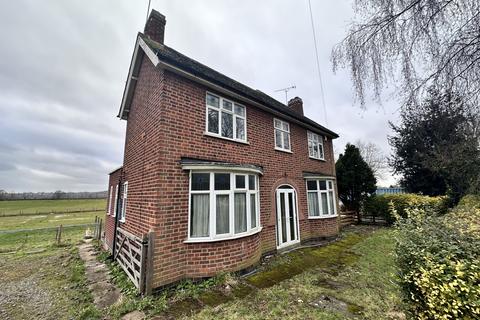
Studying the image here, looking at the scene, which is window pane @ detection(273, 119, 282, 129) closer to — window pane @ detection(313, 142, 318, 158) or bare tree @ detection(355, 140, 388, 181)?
window pane @ detection(313, 142, 318, 158)

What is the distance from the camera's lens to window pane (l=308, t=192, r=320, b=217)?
11.3 metres

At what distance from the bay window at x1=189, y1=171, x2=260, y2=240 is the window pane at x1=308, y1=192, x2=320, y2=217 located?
5257 mm

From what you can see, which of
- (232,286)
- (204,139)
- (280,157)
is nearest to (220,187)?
(204,139)

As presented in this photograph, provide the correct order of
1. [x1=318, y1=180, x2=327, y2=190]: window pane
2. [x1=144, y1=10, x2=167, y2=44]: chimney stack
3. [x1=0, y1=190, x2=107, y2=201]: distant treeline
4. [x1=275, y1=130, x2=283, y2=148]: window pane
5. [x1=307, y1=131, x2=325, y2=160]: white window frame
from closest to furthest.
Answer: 1. [x1=144, y1=10, x2=167, y2=44]: chimney stack
2. [x1=275, y1=130, x2=283, y2=148]: window pane
3. [x1=318, y1=180, x2=327, y2=190]: window pane
4. [x1=307, y1=131, x2=325, y2=160]: white window frame
5. [x1=0, y1=190, x2=107, y2=201]: distant treeline

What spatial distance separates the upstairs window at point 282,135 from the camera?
10.3 meters

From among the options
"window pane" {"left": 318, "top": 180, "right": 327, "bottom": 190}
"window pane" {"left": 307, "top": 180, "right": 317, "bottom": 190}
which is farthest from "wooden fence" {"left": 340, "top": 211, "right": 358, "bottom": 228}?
"window pane" {"left": 307, "top": 180, "right": 317, "bottom": 190}

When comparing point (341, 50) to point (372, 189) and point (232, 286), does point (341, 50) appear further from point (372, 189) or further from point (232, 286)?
point (372, 189)

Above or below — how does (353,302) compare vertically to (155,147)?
below

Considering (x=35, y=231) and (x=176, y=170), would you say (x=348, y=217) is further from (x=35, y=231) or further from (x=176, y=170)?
(x=35, y=231)

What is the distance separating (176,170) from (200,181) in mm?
807

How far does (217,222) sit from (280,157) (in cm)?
497

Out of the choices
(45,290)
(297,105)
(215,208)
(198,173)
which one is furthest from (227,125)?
(297,105)

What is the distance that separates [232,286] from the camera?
5.79 m

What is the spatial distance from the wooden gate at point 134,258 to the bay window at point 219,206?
1.32 metres
